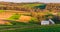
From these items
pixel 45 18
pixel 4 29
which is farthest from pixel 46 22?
pixel 4 29

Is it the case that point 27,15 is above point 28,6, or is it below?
below

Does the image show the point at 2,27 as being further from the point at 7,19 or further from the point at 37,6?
the point at 37,6

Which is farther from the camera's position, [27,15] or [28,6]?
[28,6]

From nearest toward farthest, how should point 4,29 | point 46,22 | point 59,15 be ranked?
point 4,29 → point 46,22 → point 59,15

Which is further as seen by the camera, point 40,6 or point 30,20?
point 40,6

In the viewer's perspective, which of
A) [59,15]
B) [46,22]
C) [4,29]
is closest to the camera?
[4,29]

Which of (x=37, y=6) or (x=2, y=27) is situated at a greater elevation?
(x=37, y=6)

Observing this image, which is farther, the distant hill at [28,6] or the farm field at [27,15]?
the distant hill at [28,6]

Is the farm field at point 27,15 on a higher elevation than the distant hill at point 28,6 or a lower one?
lower

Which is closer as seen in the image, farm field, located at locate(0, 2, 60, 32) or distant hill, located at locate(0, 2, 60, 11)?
farm field, located at locate(0, 2, 60, 32)

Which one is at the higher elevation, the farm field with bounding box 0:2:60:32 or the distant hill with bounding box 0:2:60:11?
the distant hill with bounding box 0:2:60:11

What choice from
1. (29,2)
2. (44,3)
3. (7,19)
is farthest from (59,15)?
(7,19)
